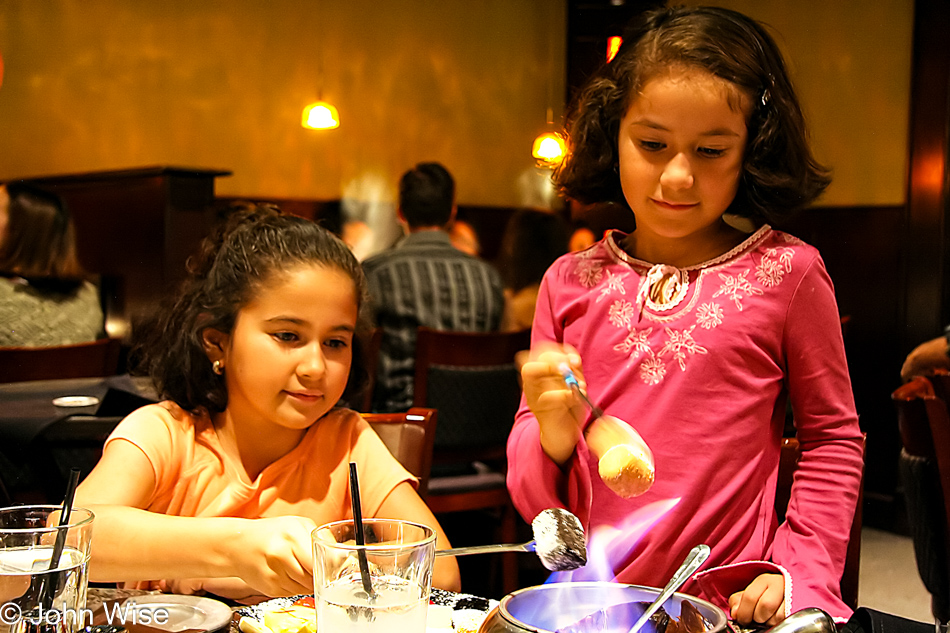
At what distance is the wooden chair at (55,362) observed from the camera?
1866 millimetres

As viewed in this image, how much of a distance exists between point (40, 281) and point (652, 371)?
1974mm

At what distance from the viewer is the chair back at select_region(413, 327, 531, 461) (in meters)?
2.46

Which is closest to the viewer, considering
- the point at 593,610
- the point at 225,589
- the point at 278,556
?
the point at 593,610

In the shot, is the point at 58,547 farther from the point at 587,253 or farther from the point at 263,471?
the point at 587,253

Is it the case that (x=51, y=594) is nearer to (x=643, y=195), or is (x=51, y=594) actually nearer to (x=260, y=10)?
(x=643, y=195)

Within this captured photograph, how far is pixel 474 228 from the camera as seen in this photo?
19.6ft

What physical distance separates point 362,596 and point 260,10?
4.83 meters

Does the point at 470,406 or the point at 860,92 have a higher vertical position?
the point at 860,92

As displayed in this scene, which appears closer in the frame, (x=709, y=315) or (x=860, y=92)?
(x=709, y=315)

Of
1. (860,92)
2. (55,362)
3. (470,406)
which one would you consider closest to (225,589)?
(55,362)

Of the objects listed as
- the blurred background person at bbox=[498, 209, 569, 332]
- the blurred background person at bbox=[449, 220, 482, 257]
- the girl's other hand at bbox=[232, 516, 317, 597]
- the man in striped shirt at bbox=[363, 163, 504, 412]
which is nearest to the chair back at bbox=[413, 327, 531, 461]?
the man in striped shirt at bbox=[363, 163, 504, 412]

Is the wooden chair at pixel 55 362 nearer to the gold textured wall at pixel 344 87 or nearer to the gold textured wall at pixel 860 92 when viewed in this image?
the gold textured wall at pixel 344 87

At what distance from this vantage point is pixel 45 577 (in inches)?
27.2

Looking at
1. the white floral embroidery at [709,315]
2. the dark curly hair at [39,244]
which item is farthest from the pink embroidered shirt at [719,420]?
the dark curly hair at [39,244]
